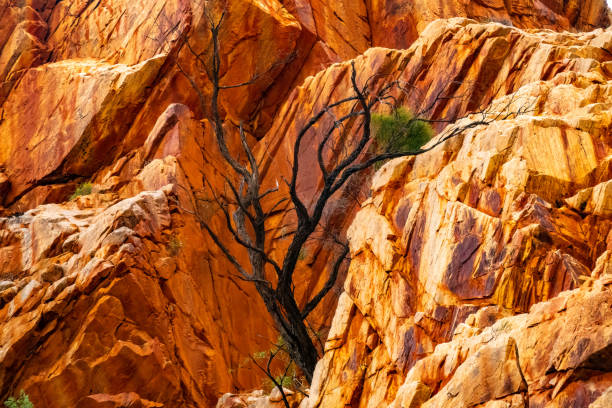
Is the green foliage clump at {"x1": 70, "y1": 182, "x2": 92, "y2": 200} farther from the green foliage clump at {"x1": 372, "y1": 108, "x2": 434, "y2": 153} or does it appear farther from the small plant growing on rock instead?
the green foliage clump at {"x1": 372, "y1": 108, "x2": 434, "y2": 153}

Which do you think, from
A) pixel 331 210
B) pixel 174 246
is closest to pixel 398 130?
pixel 331 210

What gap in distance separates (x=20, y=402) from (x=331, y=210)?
28.8ft

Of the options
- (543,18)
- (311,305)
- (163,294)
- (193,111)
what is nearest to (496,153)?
(311,305)

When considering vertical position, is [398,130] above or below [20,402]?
above

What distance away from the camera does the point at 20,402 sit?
13.0 metres

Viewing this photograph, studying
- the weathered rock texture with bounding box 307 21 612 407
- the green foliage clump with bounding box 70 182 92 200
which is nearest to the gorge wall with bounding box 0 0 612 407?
the weathered rock texture with bounding box 307 21 612 407

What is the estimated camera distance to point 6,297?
48.4 ft

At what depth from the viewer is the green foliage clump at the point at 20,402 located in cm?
1282

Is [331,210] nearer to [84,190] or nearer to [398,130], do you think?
[398,130]

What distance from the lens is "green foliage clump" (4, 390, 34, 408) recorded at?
1282cm

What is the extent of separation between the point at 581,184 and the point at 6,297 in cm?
1227

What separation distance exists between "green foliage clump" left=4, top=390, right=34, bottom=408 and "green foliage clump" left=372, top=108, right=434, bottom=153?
9.10 meters

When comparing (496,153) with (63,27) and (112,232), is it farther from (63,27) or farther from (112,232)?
(63,27)

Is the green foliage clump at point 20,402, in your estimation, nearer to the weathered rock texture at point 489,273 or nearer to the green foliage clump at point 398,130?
the weathered rock texture at point 489,273
